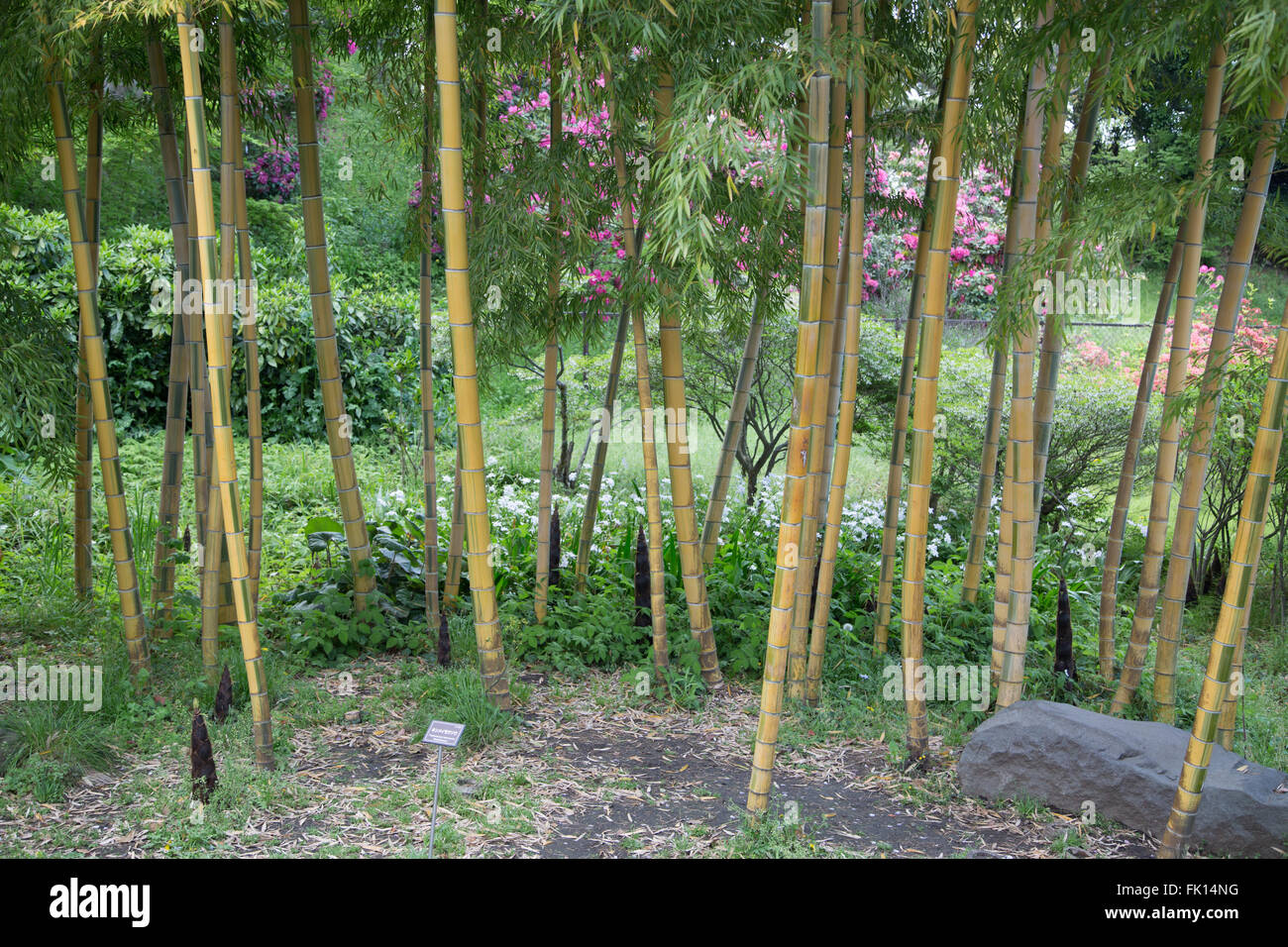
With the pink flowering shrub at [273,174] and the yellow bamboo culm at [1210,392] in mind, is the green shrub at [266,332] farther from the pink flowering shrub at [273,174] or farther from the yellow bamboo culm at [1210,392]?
the yellow bamboo culm at [1210,392]

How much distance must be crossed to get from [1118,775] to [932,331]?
1468 mm

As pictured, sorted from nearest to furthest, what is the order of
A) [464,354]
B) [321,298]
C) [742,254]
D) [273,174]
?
[464,354]
[742,254]
[321,298]
[273,174]

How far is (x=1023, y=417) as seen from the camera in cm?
302

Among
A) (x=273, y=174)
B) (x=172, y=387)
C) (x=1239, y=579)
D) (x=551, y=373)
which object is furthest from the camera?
(x=273, y=174)

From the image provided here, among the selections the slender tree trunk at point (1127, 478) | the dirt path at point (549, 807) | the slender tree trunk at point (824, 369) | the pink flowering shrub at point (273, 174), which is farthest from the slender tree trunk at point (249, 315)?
the pink flowering shrub at point (273, 174)

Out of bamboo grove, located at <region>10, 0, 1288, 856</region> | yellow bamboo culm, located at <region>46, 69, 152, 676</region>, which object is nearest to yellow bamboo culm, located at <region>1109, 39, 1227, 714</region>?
bamboo grove, located at <region>10, 0, 1288, 856</region>

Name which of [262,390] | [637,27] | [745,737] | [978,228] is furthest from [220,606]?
[978,228]

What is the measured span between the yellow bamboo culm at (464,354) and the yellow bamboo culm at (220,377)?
2.24ft

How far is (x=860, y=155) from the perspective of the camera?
11.0 ft

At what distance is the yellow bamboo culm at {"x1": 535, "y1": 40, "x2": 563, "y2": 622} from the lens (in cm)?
370

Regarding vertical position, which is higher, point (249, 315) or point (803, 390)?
point (249, 315)

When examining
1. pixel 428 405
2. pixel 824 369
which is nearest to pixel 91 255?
pixel 428 405

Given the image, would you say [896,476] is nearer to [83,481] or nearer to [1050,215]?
[1050,215]

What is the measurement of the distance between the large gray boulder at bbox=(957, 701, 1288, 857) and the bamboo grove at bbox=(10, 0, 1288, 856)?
159 mm
